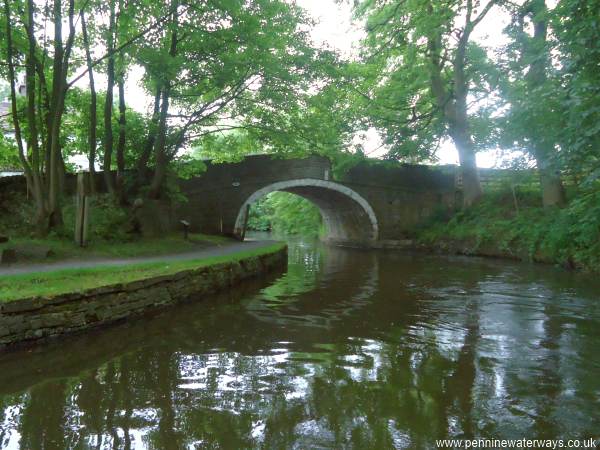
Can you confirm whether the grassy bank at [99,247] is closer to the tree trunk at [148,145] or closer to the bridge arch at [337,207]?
the tree trunk at [148,145]

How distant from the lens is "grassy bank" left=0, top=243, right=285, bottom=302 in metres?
4.66

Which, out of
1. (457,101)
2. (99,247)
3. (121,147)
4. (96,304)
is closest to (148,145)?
(121,147)

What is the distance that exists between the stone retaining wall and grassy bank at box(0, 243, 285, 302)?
0.08 meters

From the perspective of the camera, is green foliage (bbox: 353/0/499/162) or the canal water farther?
green foliage (bbox: 353/0/499/162)

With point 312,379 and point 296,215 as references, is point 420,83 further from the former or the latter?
point 296,215

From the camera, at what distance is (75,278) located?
5.59m

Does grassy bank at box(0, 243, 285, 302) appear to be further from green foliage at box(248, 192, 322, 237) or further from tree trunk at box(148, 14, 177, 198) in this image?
green foliage at box(248, 192, 322, 237)

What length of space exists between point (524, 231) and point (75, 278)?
12.7m

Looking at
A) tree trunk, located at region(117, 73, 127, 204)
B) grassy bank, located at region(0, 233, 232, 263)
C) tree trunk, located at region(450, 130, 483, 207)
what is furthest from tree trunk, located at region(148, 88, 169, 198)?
tree trunk, located at region(450, 130, 483, 207)

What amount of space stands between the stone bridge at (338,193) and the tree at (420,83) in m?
2.83

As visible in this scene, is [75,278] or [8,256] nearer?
A: [75,278]

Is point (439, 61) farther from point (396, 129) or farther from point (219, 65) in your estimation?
point (219, 65)

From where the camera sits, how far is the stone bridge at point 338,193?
53.9ft

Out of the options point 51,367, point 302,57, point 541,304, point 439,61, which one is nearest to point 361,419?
point 51,367
